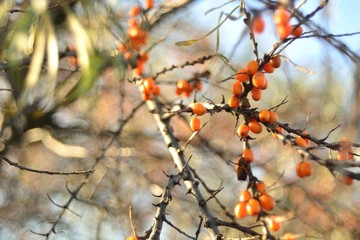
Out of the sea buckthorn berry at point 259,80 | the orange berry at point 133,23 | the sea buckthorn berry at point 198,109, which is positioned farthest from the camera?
the orange berry at point 133,23

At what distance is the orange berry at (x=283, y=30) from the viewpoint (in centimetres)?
128

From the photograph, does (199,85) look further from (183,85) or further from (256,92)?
(256,92)

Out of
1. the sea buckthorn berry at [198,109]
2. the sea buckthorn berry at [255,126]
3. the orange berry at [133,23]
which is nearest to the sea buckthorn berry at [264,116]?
the sea buckthorn berry at [255,126]

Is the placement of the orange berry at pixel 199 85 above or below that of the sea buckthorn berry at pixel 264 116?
below

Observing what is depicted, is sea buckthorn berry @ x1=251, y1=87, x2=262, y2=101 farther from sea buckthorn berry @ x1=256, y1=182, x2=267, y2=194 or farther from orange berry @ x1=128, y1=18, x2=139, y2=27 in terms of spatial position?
orange berry @ x1=128, y1=18, x2=139, y2=27

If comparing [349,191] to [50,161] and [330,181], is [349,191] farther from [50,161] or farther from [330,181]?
[50,161]

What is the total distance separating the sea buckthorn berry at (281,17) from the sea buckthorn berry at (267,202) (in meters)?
0.46

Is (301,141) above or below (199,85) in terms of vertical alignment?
above

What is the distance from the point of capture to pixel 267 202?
1.21m

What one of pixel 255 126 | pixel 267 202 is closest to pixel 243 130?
pixel 255 126

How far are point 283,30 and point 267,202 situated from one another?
45 cm

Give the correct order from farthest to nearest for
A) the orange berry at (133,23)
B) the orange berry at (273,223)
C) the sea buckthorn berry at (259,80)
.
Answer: the orange berry at (133,23)
the sea buckthorn berry at (259,80)
the orange berry at (273,223)

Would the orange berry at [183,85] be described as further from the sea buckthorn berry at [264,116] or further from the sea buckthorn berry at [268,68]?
the sea buckthorn berry at [264,116]

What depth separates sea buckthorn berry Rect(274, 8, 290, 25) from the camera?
1317mm
